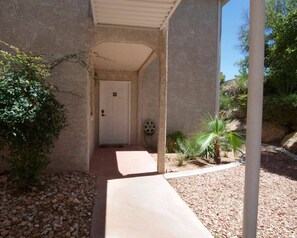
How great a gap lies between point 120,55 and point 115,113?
2.75 meters

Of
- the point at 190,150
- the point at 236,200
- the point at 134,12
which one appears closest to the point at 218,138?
the point at 190,150

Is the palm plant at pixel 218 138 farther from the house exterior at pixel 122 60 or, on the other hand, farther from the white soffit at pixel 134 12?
the white soffit at pixel 134 12

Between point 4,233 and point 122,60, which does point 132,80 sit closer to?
point 122,60

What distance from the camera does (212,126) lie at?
641 cm

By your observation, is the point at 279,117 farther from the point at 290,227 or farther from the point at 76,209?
the point at 76,209

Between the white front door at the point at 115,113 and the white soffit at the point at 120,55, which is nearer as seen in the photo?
the white soffit at the point at 120,55

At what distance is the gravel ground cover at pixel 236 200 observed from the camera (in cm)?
315

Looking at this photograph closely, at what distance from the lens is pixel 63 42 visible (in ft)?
15.7

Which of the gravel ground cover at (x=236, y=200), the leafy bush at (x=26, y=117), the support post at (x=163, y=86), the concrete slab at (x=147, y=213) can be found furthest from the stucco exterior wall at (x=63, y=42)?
the gravel ground cover at (x=236, y=200)

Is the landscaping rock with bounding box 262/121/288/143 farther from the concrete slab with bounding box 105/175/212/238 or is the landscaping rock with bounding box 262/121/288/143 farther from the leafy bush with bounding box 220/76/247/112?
the concrete slab with bounding box 105/175/212/238

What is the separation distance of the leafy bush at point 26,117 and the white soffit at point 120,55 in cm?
160

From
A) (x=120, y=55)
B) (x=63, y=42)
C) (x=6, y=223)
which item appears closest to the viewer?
(x=6, y=223)

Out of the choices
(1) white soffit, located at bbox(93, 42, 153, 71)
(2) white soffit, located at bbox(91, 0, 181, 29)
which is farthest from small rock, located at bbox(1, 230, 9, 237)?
(2) white soffit, located at bbox(91, 0, 181, 29)

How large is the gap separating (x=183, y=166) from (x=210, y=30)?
5.61 meters
